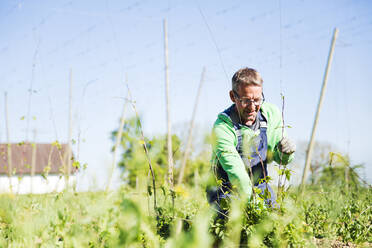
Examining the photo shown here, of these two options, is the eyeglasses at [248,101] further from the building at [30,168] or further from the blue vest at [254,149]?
the building at [30,168]

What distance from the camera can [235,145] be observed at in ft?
8.95

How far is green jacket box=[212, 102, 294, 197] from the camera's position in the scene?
7.37 feet

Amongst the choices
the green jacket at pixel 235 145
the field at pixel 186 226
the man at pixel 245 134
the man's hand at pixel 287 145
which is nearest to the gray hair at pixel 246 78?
the man at pixel 245 134

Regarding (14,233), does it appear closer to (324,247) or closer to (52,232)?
(52,232)

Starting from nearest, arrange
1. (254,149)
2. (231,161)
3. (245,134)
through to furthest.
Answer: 1. (231,161)
2. (245,134)
3. (254,149)

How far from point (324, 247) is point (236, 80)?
1.38m

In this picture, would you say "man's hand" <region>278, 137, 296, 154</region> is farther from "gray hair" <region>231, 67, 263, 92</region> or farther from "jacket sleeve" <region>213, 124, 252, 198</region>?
"gray hair" <region>231, 67, 263, 92</region>

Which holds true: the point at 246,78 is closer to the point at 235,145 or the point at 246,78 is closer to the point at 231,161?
the point at 235,145

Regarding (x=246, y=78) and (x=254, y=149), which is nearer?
(x=246, y=78)

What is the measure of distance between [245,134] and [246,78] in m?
0.47

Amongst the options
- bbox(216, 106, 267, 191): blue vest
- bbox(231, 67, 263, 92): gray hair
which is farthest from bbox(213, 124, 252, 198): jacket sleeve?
bbox(231, 67, 263, 92): gray hair

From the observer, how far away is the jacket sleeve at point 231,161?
2227 millimetres

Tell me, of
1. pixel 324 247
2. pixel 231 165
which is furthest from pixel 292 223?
pixel 231 165

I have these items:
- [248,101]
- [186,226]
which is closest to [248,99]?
[248,101]
